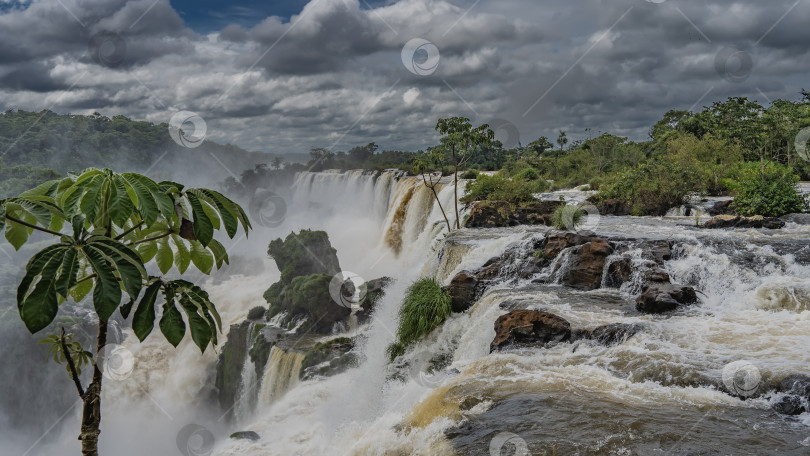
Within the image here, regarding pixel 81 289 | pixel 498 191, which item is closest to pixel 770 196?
pixel 498 191

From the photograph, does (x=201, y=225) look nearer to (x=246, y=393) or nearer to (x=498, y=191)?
(x=246, y=393)

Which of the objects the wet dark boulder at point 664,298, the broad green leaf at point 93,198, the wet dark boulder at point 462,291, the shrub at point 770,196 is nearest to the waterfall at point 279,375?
the wet dark boulder at point 462,291

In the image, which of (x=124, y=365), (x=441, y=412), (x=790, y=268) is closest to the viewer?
(x=441, y=412)

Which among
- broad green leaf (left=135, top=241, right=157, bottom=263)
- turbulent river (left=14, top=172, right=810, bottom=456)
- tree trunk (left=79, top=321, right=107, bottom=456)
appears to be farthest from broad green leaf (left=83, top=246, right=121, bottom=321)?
turbulent river (left=14, top=172, right=810, bottom=456)

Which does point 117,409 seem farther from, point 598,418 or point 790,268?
point 790,268

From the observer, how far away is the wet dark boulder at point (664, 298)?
8.20m

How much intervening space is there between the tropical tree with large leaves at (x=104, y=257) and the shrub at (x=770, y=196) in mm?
15888

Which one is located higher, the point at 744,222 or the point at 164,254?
the point at 164,254

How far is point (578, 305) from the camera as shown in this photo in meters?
9.07

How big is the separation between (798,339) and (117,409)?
20.1 m

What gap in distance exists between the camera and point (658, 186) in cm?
1772

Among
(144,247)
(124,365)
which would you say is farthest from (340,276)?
Result: (144,247)

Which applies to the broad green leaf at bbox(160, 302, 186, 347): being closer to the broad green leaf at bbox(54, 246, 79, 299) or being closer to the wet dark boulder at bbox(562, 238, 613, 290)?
the broad green leaf at bbox(54, 246, 79, 299)

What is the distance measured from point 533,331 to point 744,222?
351 inches
